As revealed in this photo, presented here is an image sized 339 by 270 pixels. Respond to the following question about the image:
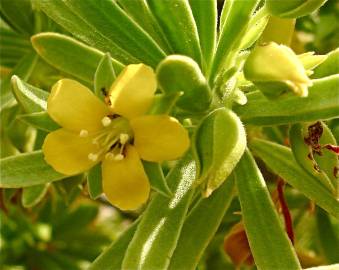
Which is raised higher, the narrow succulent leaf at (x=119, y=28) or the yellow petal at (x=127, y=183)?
the narrow succulent leaf at (x=119, y=28)

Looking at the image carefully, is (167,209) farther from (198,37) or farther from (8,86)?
(8,86)

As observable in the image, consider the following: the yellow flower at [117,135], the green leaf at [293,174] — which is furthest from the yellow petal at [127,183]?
the green leaf at [293,174]

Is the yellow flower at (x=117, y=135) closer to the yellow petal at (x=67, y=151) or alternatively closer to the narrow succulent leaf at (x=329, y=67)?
the yellow petal at (x=67, y=151)

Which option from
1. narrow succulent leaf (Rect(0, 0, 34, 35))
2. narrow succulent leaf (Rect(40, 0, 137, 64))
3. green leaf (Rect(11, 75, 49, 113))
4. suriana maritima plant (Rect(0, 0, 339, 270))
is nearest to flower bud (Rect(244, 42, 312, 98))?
suriana maritima plant (Rect(0, 0, 339, 270))

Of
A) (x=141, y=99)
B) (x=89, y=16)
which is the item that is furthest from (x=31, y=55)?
(x=141, y=99)

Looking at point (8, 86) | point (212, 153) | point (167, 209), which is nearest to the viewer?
point (212, 153)

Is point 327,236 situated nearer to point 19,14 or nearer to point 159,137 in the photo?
point 159,137
